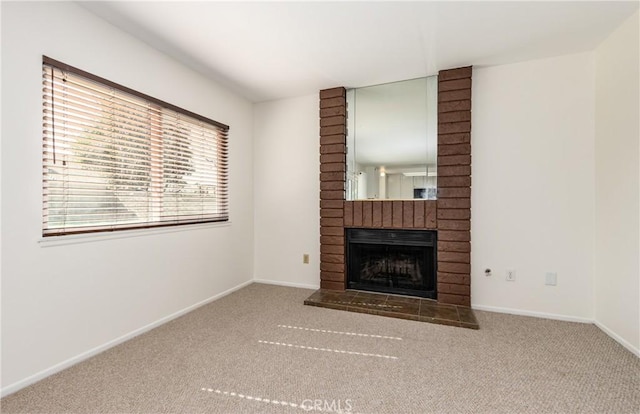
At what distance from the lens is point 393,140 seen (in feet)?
10.8

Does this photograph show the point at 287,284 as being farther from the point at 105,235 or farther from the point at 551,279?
the point at 551,279

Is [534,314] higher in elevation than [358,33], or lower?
lower

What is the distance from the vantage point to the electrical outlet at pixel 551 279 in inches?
107

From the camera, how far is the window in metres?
1.91

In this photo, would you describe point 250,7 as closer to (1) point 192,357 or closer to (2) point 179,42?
(2) point 179,42

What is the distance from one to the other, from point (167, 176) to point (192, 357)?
1.58 m

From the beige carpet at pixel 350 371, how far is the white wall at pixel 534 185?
0.98 ft

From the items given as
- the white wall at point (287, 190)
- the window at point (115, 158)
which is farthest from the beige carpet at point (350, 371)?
the white wall at point (287, 190)

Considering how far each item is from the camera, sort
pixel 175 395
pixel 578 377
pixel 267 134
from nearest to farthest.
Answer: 1. pixel 175 395
2. pixel 578 377
3. pixel 267 134

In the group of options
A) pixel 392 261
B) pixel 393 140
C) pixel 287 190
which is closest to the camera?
pixel 393 140

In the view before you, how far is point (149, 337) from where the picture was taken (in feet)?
7.73

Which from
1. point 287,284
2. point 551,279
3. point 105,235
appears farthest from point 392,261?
point 105,235

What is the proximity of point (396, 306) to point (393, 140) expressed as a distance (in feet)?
5.81

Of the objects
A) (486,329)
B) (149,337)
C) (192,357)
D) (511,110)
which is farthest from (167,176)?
(511,110)
